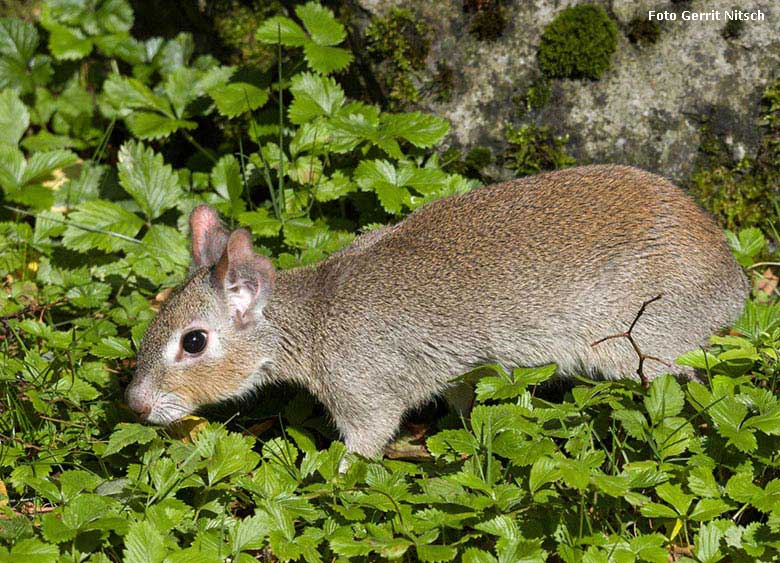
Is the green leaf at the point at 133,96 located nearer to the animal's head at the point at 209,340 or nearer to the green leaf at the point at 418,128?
the green leaf at the point at 418,128

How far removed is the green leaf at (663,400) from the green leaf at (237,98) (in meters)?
3.56

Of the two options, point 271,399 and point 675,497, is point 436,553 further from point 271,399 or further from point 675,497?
point 271,399

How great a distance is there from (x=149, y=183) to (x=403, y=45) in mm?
2024

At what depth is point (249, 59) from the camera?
7180 mm

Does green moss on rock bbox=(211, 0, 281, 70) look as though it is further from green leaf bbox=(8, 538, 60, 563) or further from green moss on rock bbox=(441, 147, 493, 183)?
green leaf bbox=(8, 538, 60, 563)

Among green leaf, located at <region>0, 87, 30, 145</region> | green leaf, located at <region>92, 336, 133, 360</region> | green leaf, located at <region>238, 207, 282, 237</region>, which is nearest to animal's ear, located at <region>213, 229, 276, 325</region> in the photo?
green leaf, located at <region>92, 336, 133, 360</region>

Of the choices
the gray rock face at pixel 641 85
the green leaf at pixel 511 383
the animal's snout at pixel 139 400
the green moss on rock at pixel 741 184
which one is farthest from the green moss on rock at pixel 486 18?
the animal's snout at pixel 139 400

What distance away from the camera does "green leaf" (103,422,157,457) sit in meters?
4.25

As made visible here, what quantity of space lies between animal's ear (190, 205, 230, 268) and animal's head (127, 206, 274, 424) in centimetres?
12

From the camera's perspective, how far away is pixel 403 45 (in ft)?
20.5

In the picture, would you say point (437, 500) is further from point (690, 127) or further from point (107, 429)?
point (690, 127)

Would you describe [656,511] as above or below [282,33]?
below

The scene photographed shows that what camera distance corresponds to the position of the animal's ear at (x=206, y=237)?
5.09 meters

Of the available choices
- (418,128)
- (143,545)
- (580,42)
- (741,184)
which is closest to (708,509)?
(143,545)
